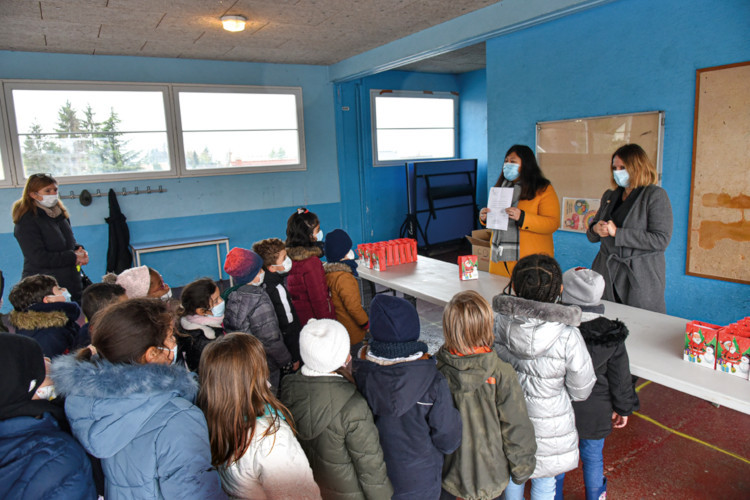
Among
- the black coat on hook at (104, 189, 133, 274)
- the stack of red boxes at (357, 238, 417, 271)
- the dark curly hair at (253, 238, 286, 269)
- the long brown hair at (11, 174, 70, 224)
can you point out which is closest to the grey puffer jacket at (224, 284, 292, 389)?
the dark curly hair at (253, 238, 286, 269)

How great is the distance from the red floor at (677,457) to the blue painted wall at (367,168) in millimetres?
5234

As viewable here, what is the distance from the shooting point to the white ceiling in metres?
3.98

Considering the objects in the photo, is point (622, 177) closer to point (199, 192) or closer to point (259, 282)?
point (259, 282)

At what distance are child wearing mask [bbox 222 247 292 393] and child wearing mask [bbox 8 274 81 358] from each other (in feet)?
2.25

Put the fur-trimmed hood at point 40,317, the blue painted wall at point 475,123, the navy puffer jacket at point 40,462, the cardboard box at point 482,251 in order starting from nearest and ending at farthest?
1. the navy puffer jacket at point 40,462
2. the fur-trimmed hood at point 40,317
3. the cardboard box at point 482,251
4. the blue painted wall at point 475,123

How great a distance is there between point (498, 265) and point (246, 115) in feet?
15.0

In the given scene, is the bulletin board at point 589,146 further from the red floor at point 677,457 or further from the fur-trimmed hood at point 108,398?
the fur-trimmed hood at point 108,398

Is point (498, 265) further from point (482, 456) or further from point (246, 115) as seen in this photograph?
point (246, 115)

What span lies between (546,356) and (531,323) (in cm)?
13

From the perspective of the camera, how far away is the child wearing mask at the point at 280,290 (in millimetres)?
2436

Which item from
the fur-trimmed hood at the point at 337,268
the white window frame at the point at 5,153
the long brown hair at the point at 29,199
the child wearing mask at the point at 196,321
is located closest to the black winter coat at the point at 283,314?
the child wearing mask at the point at 196,321

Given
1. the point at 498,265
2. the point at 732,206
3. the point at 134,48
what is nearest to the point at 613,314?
the point at 498,265

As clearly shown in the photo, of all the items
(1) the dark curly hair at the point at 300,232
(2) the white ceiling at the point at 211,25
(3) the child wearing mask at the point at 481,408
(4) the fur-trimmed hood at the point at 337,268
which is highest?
(2) the white ceiling at the point at 211,25

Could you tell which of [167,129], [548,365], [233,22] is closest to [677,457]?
[548,365]
